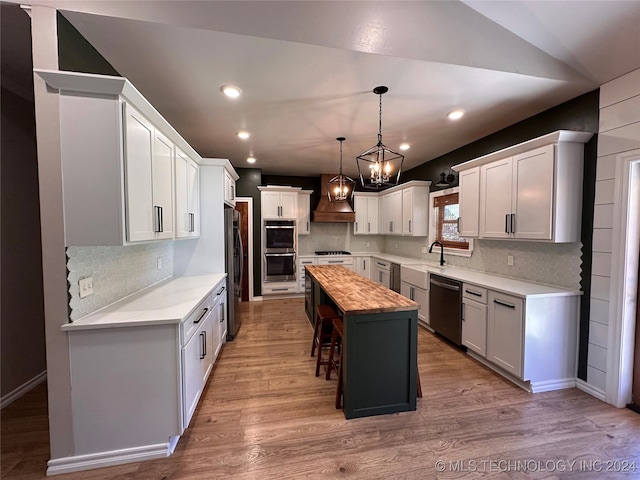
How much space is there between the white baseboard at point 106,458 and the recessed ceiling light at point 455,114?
12.3 feet

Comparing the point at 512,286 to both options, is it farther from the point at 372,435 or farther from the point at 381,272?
the point at 381,272

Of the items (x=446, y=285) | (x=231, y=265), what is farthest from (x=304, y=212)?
(x=446, y=285)

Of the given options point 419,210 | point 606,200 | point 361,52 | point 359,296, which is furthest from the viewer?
point 419,210

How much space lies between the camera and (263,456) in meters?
1.71

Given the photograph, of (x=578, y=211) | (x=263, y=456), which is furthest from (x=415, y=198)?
(x=263, y=456)

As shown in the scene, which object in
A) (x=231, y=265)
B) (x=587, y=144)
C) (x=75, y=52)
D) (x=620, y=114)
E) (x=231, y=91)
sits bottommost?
(x=231, y=265)

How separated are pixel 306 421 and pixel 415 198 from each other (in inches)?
154

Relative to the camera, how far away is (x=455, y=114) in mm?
2838

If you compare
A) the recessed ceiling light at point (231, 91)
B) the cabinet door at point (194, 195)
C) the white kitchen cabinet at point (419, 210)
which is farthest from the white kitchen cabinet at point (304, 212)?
the recessed ceiling light at point (231, 91)

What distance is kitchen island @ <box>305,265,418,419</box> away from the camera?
6.65ft

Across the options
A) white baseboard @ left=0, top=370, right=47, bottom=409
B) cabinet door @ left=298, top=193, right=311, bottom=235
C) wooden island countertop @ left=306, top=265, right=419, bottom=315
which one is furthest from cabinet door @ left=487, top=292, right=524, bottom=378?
white baseboard @ left=0, top=370, right=47, bottom=409

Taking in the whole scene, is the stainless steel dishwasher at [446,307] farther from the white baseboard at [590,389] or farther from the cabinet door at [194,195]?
the cabinet door at [194,195]

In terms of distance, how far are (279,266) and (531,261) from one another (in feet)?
13.0

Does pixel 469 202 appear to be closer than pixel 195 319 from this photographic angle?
No
